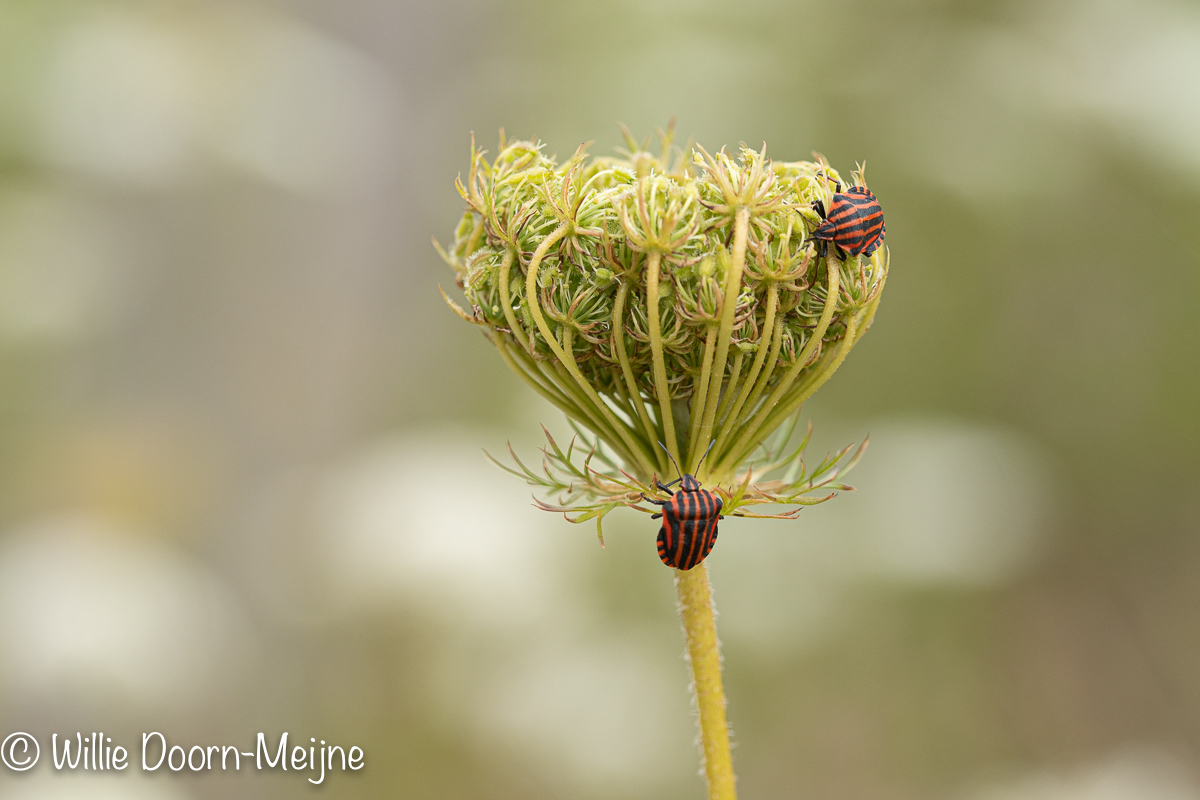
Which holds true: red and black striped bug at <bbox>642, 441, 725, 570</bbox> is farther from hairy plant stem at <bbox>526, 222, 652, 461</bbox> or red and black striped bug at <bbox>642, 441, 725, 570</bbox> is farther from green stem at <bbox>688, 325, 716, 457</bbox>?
hairy plant stem at <bbox>526, 222, 652, 461</bbox>

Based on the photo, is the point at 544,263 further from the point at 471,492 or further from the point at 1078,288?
the point at 1078,288

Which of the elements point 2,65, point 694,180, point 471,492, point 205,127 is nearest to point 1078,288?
point 471,492

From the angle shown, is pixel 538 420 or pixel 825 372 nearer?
pixel 825 372

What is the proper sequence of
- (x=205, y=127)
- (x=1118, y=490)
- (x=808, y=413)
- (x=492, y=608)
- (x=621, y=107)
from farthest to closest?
1. (x=1118, y=490)
2. (x=808, y=413)
3. (x=621, y=107)
4. (x=205, y=127)
5. (x=492, y=608)

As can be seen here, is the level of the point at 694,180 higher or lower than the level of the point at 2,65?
lower

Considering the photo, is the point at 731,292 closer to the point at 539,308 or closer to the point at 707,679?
the point at 539,308

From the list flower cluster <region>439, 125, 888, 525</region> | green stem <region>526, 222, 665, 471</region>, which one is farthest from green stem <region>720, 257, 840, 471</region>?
green stem <region>526, 222, 665, 471</region>

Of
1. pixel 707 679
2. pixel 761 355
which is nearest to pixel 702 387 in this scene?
pixel 761 355
